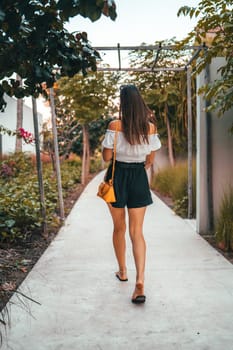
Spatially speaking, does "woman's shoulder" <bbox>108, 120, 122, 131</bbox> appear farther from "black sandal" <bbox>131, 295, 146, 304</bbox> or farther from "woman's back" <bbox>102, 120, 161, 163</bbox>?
"black sandal" <bbox>131, 295, 146, 304</bbox>

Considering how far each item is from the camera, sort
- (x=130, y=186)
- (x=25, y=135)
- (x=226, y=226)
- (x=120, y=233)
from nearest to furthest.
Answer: (x=130, y=186), (x=120, y=233), (x=226, y=226), (x=25, y=135)

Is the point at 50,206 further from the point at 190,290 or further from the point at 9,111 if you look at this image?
the point at 9,111

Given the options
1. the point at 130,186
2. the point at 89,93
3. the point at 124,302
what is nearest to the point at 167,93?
the point at 89,93

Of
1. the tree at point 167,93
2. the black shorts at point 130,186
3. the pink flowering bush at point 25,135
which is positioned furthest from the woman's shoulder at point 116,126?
the tree at point 167,93

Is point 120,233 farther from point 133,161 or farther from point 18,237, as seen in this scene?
point 18,237

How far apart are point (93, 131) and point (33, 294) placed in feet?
54.8

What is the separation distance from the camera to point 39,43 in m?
2.38

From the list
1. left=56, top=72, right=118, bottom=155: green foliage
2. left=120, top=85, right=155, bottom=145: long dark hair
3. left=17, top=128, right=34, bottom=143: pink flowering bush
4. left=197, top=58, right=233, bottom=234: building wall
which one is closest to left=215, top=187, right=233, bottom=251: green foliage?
left=197, top=58, right=233, bottom=234: building wall

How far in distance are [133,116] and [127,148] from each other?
25 cm

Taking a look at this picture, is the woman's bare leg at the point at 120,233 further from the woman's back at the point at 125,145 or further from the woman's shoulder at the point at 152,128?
the woman's shoulder at the point at 152,128

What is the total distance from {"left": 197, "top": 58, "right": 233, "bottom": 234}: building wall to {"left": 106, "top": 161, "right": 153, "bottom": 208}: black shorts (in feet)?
7.77

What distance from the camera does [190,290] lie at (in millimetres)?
3461

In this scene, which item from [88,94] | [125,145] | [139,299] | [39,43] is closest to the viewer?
[39,43]

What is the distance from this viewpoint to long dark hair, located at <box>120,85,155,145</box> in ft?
10.5
